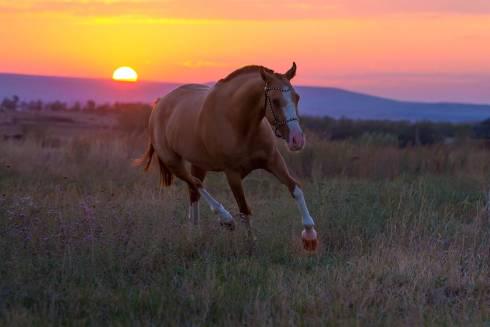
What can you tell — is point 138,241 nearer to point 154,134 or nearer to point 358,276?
point 358,276

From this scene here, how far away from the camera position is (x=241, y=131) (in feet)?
29.8

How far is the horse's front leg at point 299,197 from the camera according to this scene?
8.70 m

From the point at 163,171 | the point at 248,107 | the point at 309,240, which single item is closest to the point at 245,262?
the point at 309,240

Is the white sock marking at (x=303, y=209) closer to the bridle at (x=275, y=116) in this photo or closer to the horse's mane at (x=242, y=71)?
the bridle at (x=275, y=116)

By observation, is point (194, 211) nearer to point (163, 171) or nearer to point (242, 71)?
point (163, 171)

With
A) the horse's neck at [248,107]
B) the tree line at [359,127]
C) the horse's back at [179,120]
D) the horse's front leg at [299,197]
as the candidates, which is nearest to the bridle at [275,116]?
the horse's neck at [248,107]

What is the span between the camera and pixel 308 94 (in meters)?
171

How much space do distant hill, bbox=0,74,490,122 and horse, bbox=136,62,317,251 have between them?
95326 millimetres

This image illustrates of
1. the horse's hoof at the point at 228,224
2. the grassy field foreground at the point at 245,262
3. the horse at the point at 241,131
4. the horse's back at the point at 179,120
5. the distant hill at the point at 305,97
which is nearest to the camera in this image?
the grassy field foreground at the point at 245,262

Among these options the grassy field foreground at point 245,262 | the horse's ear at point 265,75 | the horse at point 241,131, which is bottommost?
the grassy field foreground at point 245,262

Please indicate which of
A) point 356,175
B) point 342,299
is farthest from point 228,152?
point 356,175

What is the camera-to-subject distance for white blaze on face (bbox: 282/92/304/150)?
26.8 feet

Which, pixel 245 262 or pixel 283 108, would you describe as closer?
pixel 245 262

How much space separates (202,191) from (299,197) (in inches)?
70.5
